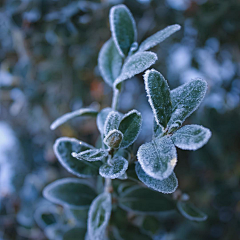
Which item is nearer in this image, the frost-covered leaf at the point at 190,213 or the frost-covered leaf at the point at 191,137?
the frost-covered leaf at the point at 191,137

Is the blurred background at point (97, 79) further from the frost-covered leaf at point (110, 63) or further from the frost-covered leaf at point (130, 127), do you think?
the frost-covered leaf at point (130, 127)

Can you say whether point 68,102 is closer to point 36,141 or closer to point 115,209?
point 36,141

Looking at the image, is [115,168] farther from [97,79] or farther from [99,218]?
[97,79]

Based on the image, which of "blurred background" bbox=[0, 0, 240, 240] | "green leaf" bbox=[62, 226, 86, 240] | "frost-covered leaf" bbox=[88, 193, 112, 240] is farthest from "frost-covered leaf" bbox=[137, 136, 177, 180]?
"blurred background" bbox=[0, 0, 240, 240]

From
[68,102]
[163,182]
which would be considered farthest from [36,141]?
[163,182]

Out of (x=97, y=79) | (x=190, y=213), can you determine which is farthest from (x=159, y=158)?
(x=97, y=79)

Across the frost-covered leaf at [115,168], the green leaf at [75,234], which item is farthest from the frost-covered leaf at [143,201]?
Result: the frost-covered leaf at [115,168]
